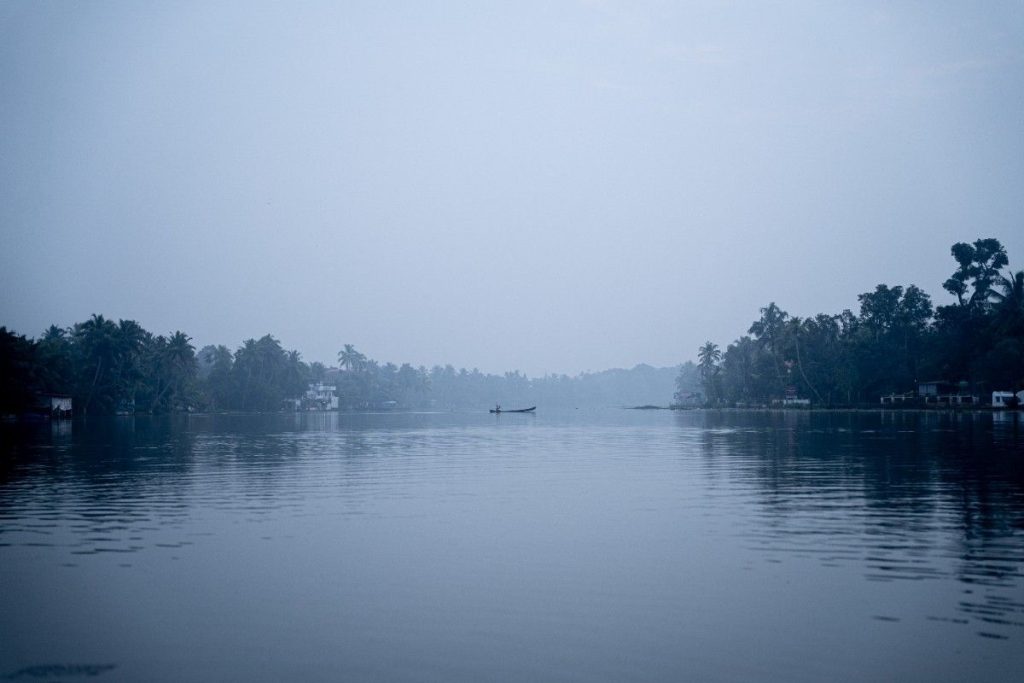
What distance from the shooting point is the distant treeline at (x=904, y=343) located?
10919cm

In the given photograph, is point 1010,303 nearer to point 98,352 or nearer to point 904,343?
point 904,343

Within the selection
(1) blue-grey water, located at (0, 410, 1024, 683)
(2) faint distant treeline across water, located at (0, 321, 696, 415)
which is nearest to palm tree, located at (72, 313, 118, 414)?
(2) faint distant treeline across water, located at (0, 321, 696, 415)

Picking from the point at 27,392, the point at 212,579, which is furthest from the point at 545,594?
the point at 27,392

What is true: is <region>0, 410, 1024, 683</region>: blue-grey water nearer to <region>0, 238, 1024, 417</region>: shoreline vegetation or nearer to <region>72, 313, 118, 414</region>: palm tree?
<region>0, 238, 1024, 417</region>: shoreline vegetation

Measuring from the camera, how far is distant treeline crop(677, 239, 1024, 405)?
358 feet

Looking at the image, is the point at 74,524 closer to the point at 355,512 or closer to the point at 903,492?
the point at 355,512

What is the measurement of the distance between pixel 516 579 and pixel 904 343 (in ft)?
441

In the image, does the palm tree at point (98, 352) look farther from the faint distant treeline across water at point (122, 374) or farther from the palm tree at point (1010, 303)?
the palm tree at point (1010, 303)

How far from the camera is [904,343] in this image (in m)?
135

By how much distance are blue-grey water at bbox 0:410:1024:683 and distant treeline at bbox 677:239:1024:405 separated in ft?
299

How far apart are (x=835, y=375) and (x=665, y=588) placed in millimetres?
138941

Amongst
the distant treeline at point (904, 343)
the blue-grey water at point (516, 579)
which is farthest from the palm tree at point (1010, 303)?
the blue-grey water at point (516, 579)

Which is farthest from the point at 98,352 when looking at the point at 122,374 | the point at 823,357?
the point at 823,357

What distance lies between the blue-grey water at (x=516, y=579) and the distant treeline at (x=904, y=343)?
91.2 meters
